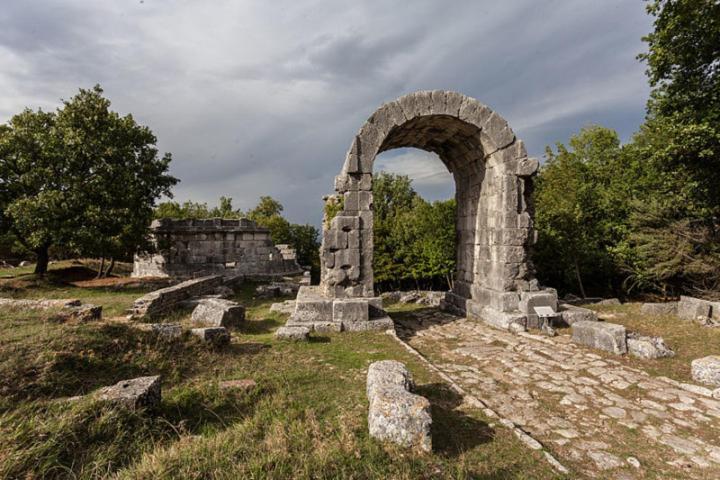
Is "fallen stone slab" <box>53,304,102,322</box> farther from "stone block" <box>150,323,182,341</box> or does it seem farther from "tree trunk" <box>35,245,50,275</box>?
"tree trunk" <box>35,245,50,275</box>

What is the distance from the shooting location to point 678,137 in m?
9.45

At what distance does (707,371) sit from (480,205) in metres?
5.63

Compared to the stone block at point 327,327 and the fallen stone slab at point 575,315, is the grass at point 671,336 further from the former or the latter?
the stone block at point 327,327

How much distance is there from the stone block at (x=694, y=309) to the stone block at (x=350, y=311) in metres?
7.73

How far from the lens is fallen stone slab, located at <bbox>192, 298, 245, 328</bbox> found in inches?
Result: 317

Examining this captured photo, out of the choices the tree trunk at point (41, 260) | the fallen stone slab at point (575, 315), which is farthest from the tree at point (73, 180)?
the fallen stone slab at point (575, 315)

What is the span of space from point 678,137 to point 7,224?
23.0 metres

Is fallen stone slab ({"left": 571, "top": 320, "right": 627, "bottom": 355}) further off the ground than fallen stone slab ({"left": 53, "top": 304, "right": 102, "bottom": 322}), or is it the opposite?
fallen stone slab ({"left": 53, "top": 304, "right": 102, "bottom": 322})

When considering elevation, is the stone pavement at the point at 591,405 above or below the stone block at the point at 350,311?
below

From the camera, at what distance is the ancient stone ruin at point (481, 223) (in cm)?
809

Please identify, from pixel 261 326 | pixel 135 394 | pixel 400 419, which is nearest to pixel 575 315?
pixel 400 419

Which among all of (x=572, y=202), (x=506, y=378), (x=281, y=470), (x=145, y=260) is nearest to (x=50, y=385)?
(x=281, y=470)

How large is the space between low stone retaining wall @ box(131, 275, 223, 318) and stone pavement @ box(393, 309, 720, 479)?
6726 millimetres

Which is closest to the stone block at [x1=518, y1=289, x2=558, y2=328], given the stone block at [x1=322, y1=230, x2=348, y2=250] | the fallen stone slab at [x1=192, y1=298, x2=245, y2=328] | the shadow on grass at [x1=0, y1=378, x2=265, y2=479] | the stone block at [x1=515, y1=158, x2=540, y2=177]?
the stone block at [x1=515, y1=158, x2=540, y2=177]
